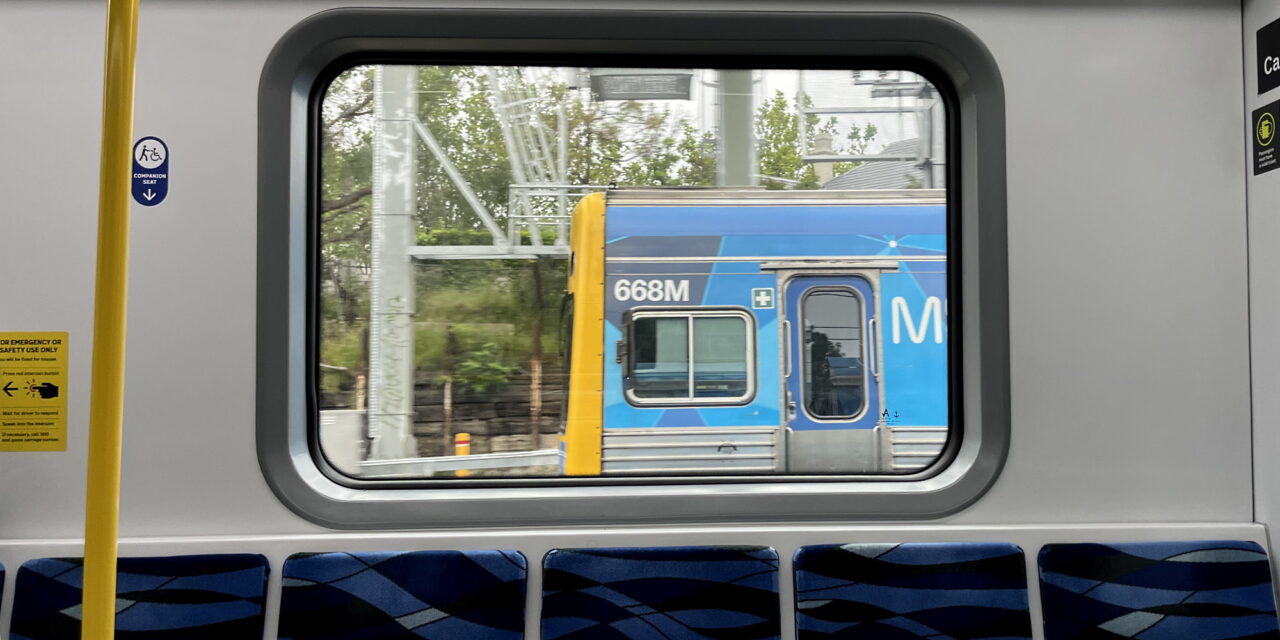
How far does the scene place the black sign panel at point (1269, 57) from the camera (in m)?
1.98

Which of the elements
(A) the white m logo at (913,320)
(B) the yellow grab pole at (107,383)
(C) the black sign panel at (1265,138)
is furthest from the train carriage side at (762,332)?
(B) the yellow grab pole at (107,383)

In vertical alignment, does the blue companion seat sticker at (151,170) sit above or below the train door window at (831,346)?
above

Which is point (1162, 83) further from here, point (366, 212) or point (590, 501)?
point (366, 212)

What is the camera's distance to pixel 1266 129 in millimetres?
1998

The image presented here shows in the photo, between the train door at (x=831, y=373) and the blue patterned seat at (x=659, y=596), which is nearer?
the blue patterned seat at (x=659, y=596)

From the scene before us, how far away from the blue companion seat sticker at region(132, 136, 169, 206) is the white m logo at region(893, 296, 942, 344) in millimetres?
2183

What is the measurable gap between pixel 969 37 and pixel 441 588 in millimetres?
1906

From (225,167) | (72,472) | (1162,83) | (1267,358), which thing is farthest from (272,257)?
(1267,358)

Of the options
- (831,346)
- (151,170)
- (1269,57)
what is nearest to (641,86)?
(831,346)

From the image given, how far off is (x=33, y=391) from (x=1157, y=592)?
277 centimetres

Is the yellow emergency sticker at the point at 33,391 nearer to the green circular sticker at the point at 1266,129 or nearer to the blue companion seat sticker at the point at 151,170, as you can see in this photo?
the blue companion seat sticker at the point at 151,170

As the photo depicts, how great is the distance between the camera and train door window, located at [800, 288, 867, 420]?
2.68 m

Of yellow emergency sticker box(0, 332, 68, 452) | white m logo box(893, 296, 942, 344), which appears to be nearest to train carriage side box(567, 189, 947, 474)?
white m logo box(893, 296, 942, 344)

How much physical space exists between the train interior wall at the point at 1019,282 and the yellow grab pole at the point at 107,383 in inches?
51.8
